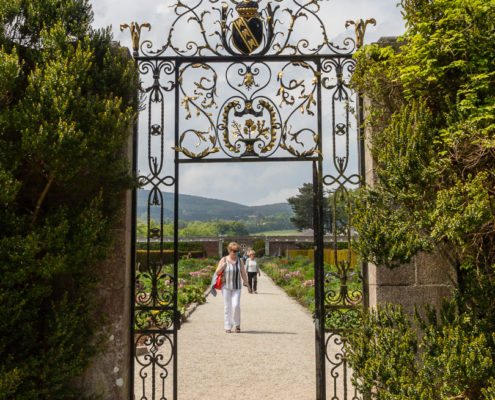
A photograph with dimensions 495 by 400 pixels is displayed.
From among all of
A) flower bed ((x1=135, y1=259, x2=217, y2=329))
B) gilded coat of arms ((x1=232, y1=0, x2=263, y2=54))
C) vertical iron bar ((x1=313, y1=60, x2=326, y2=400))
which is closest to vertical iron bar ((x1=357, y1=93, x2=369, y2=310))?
vertical iron bar ((x1=313, y1=60, x2=326, y2=400))

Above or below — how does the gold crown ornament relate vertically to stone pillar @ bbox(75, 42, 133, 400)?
above

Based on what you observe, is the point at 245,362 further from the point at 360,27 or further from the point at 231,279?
the point at 360,27

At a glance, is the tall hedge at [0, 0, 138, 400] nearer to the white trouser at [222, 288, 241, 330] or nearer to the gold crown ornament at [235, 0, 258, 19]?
the gold crown ornament at [235, 0, 258, 19]

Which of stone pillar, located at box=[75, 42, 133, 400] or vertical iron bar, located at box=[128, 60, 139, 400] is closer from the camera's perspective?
stone pillar, located at box=[75, 42, 133, 400]

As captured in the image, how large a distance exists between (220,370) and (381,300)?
2681 millimetres

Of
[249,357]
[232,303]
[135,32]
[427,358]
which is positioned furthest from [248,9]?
[232,303]

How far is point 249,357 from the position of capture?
7.10 meters

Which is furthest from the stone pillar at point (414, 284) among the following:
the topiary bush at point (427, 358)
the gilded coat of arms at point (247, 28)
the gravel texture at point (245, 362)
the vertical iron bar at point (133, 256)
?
the vertical iron bar at point (133, 256)

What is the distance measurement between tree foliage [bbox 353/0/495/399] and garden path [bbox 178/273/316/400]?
1957mm

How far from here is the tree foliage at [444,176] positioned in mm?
3670

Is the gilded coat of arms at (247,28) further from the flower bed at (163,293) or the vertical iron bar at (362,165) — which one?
the flower bed at (163,293)

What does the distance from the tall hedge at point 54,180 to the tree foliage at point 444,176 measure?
2169mm

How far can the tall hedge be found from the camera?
385 centimetres

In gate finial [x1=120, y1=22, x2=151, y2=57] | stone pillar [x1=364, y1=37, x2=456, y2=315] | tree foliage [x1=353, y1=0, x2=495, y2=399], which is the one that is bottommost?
stone pillar [x1=364, y1=37, x2=456, y2=315]
